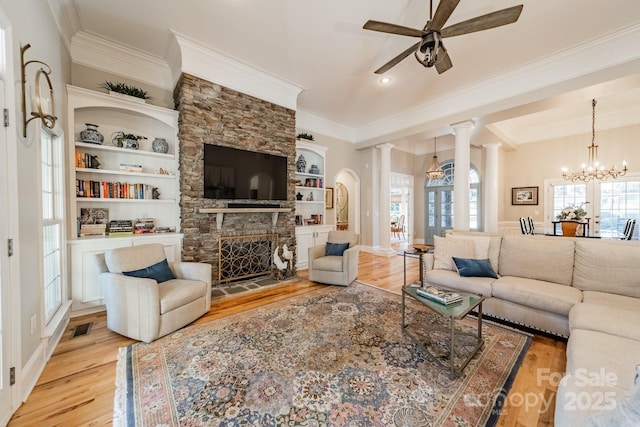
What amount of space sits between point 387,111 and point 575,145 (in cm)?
499

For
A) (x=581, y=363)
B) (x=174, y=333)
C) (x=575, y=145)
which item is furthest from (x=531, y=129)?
(x=174, y=333)

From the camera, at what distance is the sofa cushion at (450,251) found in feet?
10.6

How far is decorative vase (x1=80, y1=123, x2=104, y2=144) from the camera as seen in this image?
3.14 m

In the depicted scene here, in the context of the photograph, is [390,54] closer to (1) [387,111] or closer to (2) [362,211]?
(1) [387,111]

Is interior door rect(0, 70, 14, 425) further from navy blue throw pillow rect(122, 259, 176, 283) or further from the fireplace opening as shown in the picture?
the fireplace opening

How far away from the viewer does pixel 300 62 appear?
12.6 feet

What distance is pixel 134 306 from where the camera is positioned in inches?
93.6

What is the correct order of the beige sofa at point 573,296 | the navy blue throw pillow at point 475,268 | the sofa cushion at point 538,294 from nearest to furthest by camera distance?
the beige sofa at point 573,296, the sofa cushion at point 538,294, the navy blue throw pillow at point 475,268

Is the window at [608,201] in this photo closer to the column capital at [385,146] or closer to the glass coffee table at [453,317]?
the column capital at [385,146]

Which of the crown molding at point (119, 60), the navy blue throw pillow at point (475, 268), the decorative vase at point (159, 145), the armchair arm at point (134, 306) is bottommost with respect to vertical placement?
the armchair arm at point (134, 306)

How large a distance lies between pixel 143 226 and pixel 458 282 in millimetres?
4219

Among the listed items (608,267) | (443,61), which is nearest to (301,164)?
(443,61)

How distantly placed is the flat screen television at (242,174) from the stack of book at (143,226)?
2.81 ft

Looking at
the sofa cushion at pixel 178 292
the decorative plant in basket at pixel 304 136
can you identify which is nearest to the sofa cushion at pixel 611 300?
the sofa cushion at pixel 178 292
